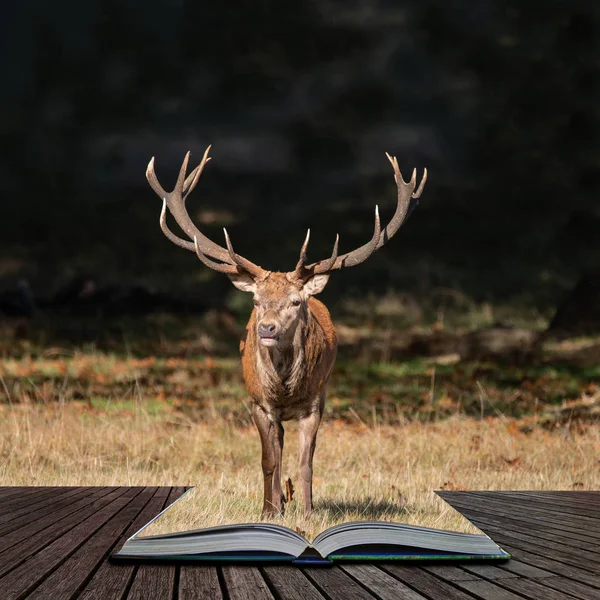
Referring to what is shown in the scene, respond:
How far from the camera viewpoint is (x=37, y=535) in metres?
4.00

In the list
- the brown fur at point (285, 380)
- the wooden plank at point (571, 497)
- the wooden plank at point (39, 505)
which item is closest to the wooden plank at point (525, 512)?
the wooden plank at point (571, 497)

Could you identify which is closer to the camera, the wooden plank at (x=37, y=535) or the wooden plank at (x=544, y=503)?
the wooden plank at (x=37, y=535)

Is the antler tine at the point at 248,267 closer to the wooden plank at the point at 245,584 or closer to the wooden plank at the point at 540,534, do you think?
the wooden plank at the point at 540,534

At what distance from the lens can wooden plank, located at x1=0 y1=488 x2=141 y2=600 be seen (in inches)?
121

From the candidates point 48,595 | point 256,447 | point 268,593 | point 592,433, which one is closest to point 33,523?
point 48,595

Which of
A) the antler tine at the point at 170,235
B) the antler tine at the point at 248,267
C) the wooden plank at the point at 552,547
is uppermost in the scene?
the antler tine at the point at 170,235

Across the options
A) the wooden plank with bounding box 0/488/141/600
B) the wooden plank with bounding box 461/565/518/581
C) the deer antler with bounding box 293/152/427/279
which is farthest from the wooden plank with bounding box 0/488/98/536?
the wooden plank with bounding box 461/565/518/581

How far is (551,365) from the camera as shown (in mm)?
12102

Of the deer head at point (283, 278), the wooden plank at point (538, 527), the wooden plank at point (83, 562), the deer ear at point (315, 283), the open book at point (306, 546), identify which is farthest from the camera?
the deer ear at point (315, 283)

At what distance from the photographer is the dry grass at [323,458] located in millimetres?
5629

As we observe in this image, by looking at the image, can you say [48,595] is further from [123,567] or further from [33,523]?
[33,523]

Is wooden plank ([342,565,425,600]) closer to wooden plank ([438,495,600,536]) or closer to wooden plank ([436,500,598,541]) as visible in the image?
wooden plank ([436,500,598,541])

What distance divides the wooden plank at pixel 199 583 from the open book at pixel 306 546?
6cm

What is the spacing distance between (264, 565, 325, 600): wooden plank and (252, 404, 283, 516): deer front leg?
1610 millimetres
